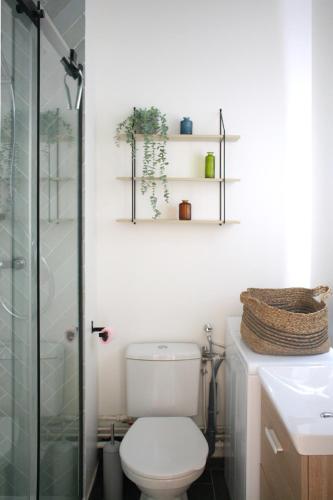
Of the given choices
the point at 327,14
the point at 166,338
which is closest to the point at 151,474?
the point at 166,338

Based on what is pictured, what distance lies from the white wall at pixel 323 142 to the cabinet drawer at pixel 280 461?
0.72 meters

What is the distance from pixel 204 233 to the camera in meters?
2.23

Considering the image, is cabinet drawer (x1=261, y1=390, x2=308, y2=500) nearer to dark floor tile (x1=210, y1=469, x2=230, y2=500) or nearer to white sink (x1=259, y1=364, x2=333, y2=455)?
white sink (x1=259, y1=364, x2=333, y2=455)

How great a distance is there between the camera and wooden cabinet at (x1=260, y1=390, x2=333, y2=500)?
103 centimetres

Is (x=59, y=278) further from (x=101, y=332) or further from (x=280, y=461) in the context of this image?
(x=280, y=461)

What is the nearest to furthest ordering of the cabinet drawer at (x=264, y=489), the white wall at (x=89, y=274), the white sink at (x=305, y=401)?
the white sink at (x=305, y=401), the cabinet drawer at (x=264, y=489), the white wall at (x=89, y=274)

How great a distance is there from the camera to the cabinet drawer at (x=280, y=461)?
1044mm

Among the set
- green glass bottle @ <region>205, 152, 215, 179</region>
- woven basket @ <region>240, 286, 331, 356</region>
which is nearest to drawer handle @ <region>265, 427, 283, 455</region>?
woven basket @ <region>240, 286, 331, 356</region>

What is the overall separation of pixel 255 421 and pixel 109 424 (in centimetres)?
105

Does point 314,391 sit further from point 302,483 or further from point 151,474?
point 151,474

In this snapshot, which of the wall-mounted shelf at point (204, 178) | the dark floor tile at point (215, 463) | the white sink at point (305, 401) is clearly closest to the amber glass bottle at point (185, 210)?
the wall-mounted shelf at point (204, 178)

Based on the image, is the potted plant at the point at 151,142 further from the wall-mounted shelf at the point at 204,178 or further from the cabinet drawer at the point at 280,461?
the cabinet drawer at the point at 280,461

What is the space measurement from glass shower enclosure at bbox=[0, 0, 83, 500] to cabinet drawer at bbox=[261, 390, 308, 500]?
32.2 inches

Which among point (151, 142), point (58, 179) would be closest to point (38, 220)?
point (58, 179)
